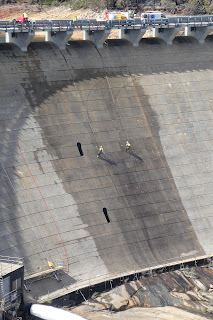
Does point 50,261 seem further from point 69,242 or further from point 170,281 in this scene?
point 170,281

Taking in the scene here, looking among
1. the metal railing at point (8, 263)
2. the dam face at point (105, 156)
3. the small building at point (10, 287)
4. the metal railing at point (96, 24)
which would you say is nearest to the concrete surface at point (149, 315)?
the dam face at point (105, 156)

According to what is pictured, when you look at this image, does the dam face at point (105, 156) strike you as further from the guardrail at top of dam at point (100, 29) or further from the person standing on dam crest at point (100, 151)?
the guardrail at top of dam at point (100, 29)

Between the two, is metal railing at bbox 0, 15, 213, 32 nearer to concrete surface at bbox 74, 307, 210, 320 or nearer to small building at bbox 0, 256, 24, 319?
small building at bbox 0, 256, 24, 319

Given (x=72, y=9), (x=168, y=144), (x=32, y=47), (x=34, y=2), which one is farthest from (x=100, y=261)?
(x=34, y=2)

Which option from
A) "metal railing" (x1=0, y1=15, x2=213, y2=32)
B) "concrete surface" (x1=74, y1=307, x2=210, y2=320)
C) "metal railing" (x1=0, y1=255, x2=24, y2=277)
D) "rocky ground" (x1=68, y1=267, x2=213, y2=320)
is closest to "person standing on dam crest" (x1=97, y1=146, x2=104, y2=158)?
"rocky ground" (x1=68, y1=267, x2=213, y2=320)

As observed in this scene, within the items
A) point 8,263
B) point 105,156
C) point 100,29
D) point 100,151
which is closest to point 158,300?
point 8,263
